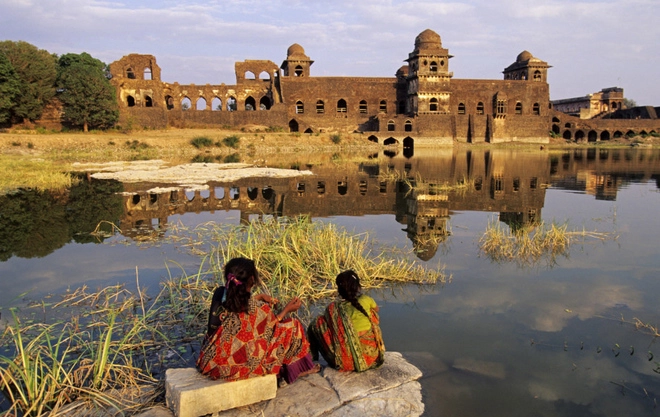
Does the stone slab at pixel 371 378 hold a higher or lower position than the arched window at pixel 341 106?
lower

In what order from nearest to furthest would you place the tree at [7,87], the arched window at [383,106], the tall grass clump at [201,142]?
the tree at [7,87]
the tall grass clump at [201,142]
the arched window at [383,106]

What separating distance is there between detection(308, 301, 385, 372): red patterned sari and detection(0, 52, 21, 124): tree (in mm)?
31435

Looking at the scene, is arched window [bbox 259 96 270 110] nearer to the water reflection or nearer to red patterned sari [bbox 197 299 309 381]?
the water reflection

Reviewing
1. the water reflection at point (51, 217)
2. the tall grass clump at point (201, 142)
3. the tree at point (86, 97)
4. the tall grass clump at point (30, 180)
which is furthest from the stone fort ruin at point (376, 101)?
the water reflection at point (51, 217)

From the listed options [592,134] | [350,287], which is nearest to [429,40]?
[592,134]

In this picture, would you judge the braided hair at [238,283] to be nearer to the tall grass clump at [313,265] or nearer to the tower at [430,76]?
the tall grass clump at [313,265]

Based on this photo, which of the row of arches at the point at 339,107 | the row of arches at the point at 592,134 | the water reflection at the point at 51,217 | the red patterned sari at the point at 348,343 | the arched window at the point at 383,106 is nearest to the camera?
the red patterned sari at the point at 348,343

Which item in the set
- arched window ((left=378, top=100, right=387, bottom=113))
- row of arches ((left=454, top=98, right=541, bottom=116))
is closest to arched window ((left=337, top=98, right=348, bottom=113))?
arched window ((left=378, top=100, right=387, bottom=113))

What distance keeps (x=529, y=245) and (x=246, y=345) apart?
17.4 ft

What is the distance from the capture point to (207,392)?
3.03 meters

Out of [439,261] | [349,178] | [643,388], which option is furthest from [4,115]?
[643,388]

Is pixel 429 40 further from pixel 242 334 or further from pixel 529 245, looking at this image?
pixel 242 334

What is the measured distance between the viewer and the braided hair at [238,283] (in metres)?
3.22

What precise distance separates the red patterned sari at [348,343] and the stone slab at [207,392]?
1.86 ft
